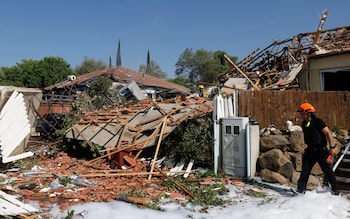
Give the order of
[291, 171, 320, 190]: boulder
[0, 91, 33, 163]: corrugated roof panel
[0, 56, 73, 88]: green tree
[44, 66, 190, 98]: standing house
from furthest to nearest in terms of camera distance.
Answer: [0, 56, 73, 88]: green tree → [44, 66, 190, 98]: standing house → [0, 91, 33, 163]: corrugated roof panel → [291, 171, 320, 190]: boulder

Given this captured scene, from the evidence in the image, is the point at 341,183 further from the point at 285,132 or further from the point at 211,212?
the point at 211,212

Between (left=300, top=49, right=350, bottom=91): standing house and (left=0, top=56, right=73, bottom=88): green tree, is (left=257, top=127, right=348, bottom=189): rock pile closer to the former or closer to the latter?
(left=300, top=49, right=350, bottom=91): standing house

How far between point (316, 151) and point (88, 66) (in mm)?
51798

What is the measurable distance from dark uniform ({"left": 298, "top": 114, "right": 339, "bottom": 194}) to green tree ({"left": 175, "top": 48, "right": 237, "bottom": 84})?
39410mm

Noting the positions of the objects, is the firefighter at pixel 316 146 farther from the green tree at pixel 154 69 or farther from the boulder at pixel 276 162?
the green tree at pixel 154 69

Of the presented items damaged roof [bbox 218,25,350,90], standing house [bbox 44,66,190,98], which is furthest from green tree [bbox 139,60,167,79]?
damaged roof [bbox 218,25,350,90]

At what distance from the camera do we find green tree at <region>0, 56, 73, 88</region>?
3925 cm

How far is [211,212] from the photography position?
5531 millimetres

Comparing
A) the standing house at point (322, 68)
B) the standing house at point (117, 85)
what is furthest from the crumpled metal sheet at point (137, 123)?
the standing house at point (117, 85)

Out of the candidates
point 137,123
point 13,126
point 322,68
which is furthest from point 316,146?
point 13,126

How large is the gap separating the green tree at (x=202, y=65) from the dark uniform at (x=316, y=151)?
39.4 metres

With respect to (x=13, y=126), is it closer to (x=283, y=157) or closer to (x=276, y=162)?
(x=276, y=162)

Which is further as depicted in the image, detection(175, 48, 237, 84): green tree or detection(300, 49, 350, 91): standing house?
detection(175, 48, 237, 84): green tree

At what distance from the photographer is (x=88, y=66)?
2131 inches
